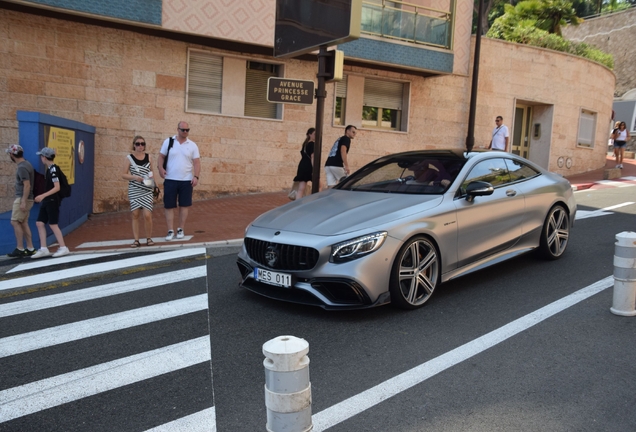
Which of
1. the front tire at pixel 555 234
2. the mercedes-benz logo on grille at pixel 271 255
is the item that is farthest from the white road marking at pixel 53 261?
the front tire at pixel 555 234

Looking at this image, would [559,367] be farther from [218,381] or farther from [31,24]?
[31,24]

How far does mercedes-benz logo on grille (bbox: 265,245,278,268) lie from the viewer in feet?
17.7

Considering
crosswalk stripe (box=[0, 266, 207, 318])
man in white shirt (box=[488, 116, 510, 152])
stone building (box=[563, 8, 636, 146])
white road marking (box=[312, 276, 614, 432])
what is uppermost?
stone building (box=[563, 8, 636, 146])

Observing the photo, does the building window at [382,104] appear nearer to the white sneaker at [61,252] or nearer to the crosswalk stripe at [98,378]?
the white sneaker at [61,252]

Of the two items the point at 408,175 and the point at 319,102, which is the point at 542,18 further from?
the point at 408,175

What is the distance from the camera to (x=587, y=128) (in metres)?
22.1

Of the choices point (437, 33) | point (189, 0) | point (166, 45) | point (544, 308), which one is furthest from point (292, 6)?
point (437, 33)

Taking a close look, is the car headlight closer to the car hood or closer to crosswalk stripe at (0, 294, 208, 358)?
the car hood

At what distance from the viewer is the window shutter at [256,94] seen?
49.2 feet

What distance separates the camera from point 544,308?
559cm

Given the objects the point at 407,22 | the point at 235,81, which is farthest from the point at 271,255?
the point at 407,22

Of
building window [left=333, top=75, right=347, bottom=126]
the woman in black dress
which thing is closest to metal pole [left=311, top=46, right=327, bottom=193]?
the woman in black dress

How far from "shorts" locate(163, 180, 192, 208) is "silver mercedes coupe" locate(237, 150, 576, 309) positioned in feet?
10.8

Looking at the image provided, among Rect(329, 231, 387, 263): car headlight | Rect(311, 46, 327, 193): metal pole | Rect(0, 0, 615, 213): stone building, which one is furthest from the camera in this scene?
Rect(0, 0, 615, 213): stone building
